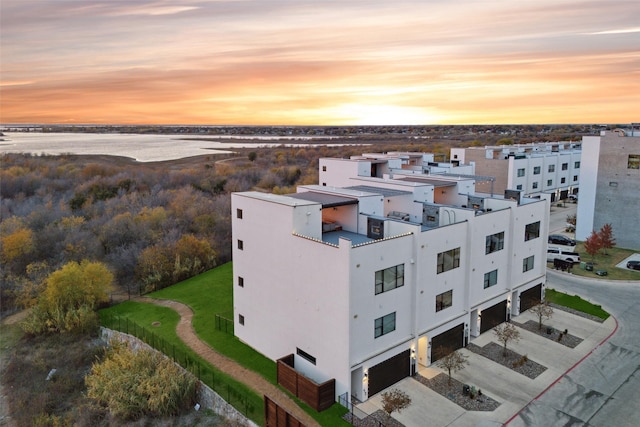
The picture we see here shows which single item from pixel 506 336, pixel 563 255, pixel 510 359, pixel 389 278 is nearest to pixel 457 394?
pixel 510 359

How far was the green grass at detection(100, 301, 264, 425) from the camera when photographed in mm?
24381

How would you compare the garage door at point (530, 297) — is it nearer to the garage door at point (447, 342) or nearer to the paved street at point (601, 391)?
the paved street at point (601, 391)

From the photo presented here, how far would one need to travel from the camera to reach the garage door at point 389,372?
24.5 m

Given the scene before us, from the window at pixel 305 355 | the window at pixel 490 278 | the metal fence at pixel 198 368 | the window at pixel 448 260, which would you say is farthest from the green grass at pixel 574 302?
the metal fence at pixel 198 368

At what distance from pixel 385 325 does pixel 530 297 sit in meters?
16.1

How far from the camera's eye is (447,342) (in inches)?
1125

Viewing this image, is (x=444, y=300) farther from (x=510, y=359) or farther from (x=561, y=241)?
(x=561, y=241)

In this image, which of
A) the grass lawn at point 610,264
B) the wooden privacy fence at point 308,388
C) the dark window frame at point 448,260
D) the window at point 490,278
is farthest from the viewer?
the grass lawn at point 610,264

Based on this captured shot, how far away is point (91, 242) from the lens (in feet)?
166

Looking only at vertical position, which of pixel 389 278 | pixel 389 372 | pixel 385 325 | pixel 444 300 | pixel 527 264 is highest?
pixel 389 278

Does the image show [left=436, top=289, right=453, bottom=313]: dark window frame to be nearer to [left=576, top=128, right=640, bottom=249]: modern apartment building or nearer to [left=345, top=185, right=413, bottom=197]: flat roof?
[left=345, top=185, right=413, bottom=197]: flat roof

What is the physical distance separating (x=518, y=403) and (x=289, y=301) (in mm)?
12987

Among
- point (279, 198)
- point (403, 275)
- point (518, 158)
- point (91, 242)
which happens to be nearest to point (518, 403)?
point (403, 275)

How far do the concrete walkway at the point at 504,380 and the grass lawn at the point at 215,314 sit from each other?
4.23m
